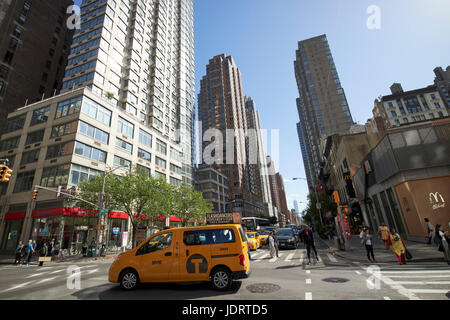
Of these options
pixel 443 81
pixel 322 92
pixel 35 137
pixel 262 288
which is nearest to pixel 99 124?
pixel 35 137

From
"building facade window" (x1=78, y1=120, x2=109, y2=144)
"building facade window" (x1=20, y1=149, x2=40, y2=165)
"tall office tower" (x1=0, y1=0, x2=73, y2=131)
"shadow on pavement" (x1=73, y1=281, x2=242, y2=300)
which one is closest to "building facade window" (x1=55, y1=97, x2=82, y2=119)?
"building facade window" (x1=78, y1=120, x2=109, y2=144)

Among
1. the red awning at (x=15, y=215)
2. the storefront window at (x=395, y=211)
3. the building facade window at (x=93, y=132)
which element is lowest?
the storefront window at (x=395, y=211)

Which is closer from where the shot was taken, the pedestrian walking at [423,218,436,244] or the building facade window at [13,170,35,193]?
the pedestrian walking at [423,218,436,244]

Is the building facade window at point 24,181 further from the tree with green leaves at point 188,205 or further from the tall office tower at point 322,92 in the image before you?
the tall office tower at point 322,92

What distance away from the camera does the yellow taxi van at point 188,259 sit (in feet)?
23.2

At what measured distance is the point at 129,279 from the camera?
24.4 ft

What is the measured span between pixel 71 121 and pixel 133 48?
25.4 meters

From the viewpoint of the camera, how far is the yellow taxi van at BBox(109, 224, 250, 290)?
23.2ft

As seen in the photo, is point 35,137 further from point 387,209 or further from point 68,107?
point 387,209

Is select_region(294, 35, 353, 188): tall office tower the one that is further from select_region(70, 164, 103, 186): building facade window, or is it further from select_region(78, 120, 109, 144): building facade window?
select_region(70, 164, 103, 186): building facade window

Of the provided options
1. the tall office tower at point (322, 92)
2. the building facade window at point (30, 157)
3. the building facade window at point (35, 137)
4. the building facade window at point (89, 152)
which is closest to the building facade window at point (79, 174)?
the building facade window at point (89, 152)

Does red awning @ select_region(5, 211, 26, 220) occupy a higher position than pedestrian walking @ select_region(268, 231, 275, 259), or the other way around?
red awning @ select_region(5, 211, 26, 220)

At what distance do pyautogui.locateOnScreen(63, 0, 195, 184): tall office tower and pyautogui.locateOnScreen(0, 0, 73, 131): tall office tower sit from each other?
10.5 m

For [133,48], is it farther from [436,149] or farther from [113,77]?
[436,149]
